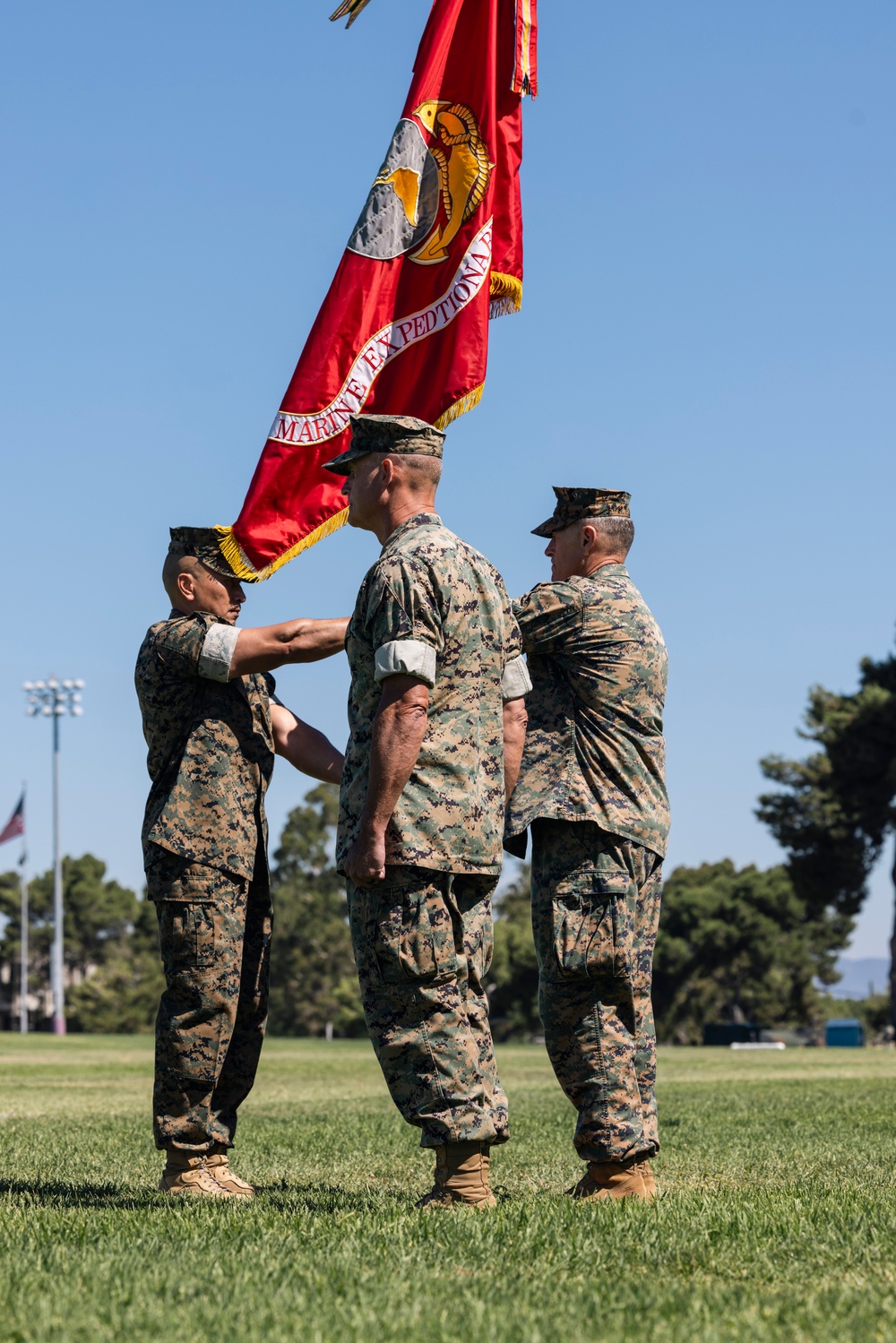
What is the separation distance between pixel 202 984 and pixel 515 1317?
8.55 ft

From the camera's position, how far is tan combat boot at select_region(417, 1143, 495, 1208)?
4582 mm

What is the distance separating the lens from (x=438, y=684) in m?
4.79

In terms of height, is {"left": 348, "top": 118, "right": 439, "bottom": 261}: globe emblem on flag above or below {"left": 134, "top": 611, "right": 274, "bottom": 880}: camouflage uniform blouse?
above

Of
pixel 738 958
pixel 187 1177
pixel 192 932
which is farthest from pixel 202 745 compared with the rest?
pixel 738 958

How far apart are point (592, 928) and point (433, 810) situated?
84 cm

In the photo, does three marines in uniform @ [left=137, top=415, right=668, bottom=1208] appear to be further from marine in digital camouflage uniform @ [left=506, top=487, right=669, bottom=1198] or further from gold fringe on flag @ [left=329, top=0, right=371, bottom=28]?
gold fringe on flag @ [left=329, top=0, right=371, bottom=28]

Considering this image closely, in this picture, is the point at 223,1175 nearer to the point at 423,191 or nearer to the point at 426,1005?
the point at 426,1005

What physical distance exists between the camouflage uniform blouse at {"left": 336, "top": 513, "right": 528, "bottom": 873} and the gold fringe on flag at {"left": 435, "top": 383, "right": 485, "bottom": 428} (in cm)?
243

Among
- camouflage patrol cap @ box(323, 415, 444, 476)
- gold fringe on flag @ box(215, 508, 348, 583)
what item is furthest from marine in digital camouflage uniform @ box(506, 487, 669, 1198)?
gold fringe on flag @ box(215, 508, 348, 583)

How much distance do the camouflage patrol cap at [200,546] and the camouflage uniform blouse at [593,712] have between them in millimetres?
1337

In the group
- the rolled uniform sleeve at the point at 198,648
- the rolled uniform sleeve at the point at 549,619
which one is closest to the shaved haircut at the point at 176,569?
the rolled uniform sleeve at the point at 198,648

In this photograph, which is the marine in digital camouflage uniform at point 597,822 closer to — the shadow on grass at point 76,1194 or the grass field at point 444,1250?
the grass field at point 444,1250

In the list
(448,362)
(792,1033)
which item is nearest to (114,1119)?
(448,362)

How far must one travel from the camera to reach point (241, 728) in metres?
5.76
